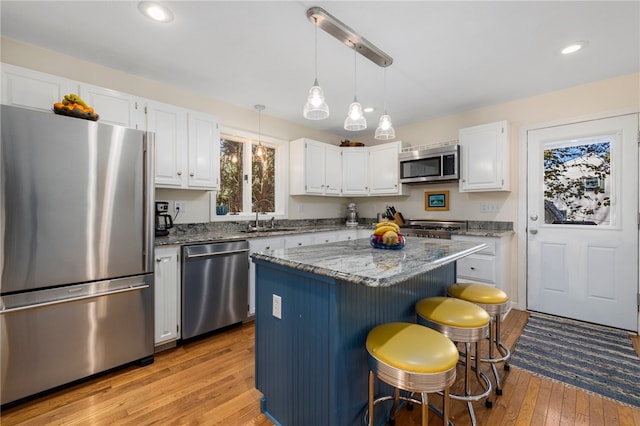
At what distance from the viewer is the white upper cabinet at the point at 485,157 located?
10.7 feet

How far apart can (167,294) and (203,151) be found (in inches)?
56.5

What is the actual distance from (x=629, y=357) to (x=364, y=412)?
243 cm

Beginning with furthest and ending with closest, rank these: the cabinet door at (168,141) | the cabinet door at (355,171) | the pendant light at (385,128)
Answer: the cabinet door at (355,171), the cabinet door at (168,141), the pendant light at (385,128)

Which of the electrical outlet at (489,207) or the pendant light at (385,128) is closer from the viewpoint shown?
the pendant light at (385,128)

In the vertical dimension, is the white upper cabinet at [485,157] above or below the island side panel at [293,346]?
above

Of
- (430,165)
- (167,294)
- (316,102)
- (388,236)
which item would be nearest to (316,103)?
(316,102)

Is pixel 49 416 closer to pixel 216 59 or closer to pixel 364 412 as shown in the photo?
pixel 364 412

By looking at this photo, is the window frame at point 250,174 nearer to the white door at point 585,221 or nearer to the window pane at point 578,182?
the white door at point 585,221

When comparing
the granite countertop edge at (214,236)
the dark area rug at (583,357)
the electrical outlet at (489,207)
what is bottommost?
the dark area rug at (583,357)

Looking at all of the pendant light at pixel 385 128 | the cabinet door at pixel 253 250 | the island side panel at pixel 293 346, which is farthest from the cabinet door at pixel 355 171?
the island side panel at pixel 293 346

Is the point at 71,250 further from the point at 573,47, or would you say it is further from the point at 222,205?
the point at 573,47

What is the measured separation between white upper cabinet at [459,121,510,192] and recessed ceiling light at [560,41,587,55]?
944 millimetres

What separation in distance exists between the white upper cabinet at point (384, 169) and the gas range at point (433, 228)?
0.52 meters

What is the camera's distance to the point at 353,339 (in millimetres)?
1345
